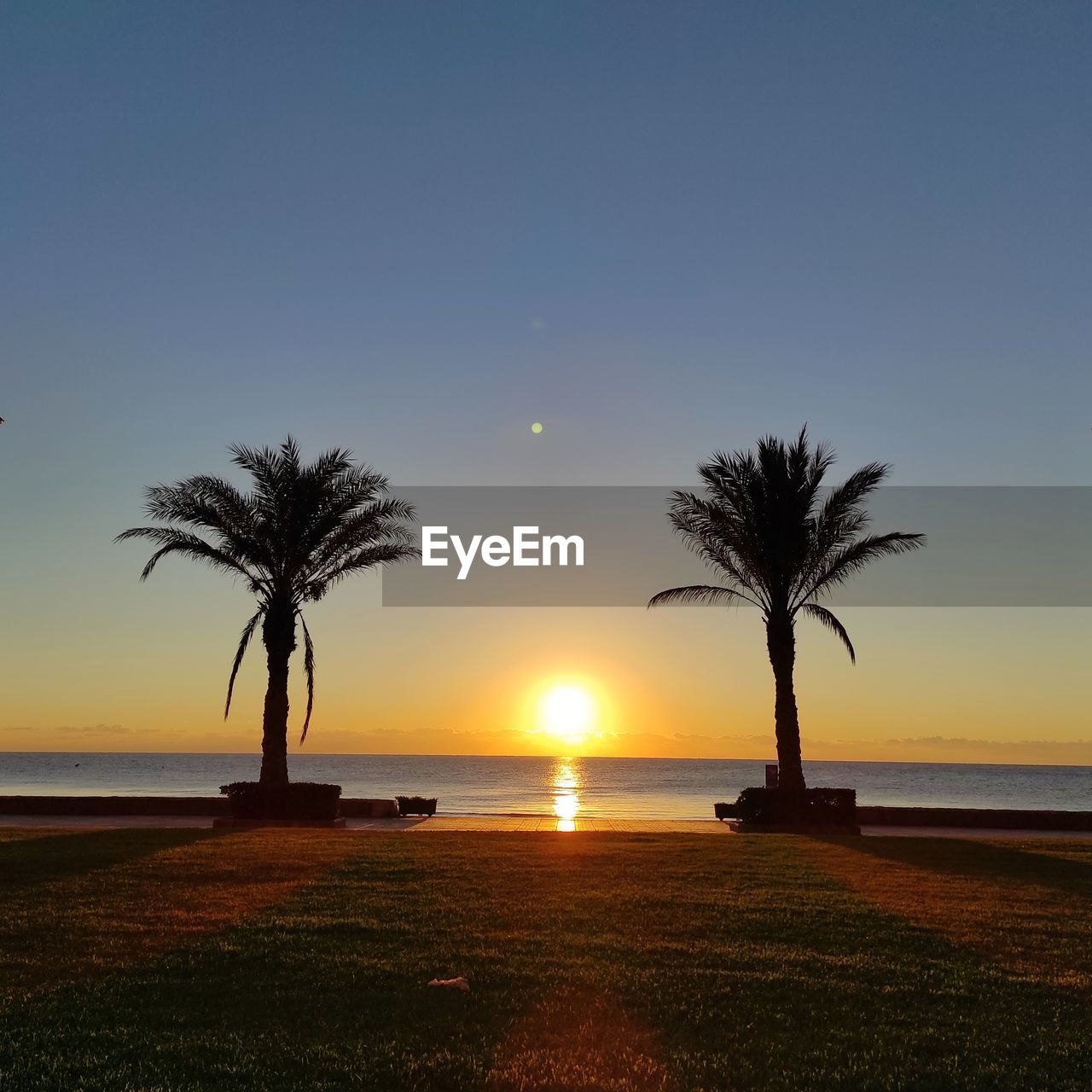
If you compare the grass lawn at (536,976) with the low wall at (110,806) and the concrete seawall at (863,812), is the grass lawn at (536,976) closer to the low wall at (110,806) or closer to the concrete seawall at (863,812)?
the concrete seawall at (863,812)

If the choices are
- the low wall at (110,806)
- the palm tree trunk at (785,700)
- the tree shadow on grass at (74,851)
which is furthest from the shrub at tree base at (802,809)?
the tree shadow on grass at (74,851)

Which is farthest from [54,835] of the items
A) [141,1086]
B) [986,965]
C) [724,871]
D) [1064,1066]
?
[1064,1066]

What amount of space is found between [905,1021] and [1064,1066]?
1.23m

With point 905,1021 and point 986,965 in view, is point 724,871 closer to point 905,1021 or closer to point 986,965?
point 986,965

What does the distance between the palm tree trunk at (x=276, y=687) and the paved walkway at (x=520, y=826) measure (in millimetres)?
2201

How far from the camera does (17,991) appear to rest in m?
8.22

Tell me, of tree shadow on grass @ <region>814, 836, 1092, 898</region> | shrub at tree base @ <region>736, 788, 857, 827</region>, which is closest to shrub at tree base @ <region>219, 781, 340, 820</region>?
shrub at tree base @ <region>736, 788, 857, 827</region>

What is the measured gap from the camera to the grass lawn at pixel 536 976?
668cm

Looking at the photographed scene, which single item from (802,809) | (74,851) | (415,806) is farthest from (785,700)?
(74,851)

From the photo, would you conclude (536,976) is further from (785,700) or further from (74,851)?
Answer: (785,700)

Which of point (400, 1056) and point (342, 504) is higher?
point (342, 504)

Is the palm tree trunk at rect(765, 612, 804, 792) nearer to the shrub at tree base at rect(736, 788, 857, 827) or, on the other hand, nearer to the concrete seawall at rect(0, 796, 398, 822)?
the shrub at tree base at rect(736, 788, 857, 827)

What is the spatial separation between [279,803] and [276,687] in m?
3.00

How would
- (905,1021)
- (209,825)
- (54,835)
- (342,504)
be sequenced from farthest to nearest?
(342,504), (209,825), (54,835), (905,1021)
